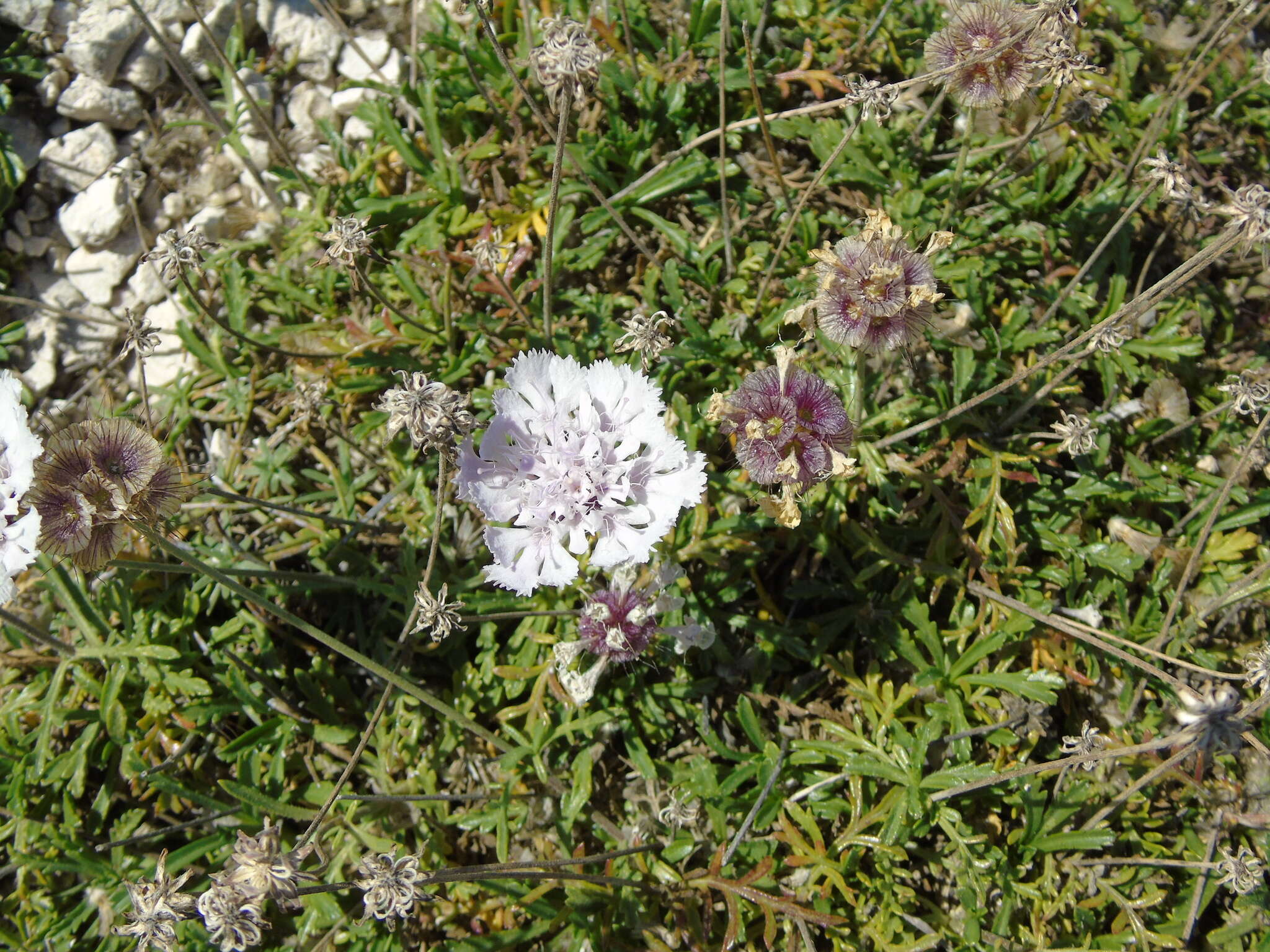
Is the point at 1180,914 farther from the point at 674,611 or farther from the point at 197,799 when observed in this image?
the point at 197,799

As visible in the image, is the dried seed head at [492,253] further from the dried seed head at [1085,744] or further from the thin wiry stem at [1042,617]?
the dried seed head at [1085,744]

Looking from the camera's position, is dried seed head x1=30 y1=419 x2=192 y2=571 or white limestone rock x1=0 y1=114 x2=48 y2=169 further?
white limestone rock x1=0 y1=114 x2=48 y2=169

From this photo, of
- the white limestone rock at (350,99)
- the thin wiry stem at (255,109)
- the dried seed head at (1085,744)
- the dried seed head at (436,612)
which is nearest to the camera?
the dried seed head at (436,612)

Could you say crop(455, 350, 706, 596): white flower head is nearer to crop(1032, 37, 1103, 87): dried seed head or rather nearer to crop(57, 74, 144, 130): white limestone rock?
crop(1032, 37, 1103, 87): dried seed head

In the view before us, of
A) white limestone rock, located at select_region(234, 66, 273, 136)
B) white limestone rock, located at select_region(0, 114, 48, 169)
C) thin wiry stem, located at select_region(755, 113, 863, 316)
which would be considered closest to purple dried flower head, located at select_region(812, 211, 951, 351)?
thin wiry stem, located at select_region(755, 113, 863, 316)

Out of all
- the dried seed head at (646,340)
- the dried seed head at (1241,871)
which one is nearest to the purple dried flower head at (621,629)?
the dried seed head at (646,340)

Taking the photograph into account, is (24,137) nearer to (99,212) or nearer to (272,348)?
(99,212)

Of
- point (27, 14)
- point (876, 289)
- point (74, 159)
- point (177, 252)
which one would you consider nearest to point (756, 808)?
point (876, 289)
